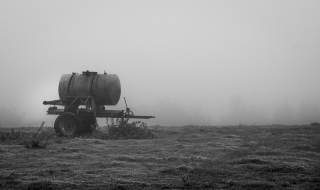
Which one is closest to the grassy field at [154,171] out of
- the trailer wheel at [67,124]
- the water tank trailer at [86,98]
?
the trailer wheel at [67,124]

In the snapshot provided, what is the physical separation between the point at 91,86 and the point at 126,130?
3.27m

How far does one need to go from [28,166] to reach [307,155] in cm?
896

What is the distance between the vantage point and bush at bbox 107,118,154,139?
16.0 m

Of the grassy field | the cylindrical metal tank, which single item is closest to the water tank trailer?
the cylindrical metal tank

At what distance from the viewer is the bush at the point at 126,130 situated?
16047mm

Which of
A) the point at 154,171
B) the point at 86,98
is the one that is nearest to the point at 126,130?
the point at 86,98

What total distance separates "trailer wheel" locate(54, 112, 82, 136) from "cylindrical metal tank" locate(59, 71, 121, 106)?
1451 mm

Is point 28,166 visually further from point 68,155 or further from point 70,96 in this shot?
point 70,96

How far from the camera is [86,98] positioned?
1658 cm

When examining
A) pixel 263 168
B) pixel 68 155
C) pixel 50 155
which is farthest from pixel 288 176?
pixel 50 155

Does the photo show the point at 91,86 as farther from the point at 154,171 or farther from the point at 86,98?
the point at 154,171

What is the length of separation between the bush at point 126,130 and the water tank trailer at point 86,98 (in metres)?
0.43

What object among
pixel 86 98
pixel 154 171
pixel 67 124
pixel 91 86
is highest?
pixel 91 86

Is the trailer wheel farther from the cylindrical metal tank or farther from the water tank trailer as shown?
the cylindrical metal tank
